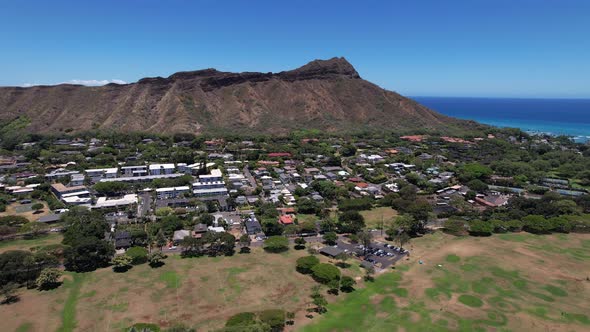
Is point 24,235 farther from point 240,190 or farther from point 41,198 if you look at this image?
point 240,190

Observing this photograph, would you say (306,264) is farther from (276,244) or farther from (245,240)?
(245,240)

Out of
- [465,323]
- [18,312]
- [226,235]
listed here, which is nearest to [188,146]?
[226,235]

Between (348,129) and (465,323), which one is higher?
(348,129)

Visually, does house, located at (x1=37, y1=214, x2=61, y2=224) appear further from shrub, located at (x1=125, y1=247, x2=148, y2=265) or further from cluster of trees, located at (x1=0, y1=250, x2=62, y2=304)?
shrub, located at (x1=125, y1=247, x2=148, y2=265)

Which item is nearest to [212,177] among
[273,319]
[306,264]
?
[306,264]

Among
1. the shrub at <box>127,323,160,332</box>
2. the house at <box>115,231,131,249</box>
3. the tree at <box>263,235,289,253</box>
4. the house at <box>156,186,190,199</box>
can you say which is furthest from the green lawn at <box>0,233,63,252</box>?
the tree at <box>263,235,289,253</box>

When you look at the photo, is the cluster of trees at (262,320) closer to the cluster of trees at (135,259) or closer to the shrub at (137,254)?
the cluster of trees at (135,259)
